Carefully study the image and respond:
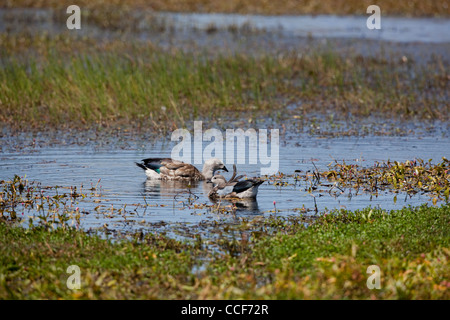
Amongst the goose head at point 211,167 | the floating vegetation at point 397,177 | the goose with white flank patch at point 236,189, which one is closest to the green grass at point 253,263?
the goose with white flank patch at point 236,189

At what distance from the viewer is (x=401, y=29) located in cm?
3647

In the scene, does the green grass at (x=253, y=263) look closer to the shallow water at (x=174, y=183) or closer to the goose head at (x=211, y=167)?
the shallow water at (x=174, y=183)

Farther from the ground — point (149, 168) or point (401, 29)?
point (401, 29)

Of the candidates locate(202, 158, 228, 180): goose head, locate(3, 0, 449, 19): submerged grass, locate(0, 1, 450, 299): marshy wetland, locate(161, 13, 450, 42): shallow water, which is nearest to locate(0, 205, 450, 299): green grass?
locate(0, 1, 450, 299): marshy wetland

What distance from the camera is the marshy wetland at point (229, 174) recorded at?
8289 millimetres

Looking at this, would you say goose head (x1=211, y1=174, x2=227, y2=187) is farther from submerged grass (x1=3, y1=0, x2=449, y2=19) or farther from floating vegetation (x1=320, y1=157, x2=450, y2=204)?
submerged grass (x1=3, y1=0, x2=449, y2=19)

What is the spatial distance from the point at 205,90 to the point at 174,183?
7.74m

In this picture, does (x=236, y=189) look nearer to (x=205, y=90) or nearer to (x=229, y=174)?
(x=229, y=174)

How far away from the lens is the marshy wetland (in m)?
8.29

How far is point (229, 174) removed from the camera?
14.7 meters

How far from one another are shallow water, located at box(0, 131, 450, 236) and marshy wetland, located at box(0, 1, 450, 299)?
5 centimetres

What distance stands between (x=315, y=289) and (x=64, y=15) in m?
34.1
